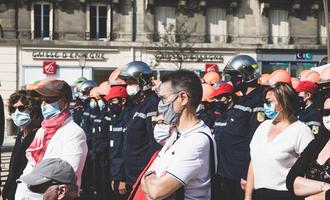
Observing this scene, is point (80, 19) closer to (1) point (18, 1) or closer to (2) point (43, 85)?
(1) point (18, 1)

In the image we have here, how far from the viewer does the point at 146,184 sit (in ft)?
12.1

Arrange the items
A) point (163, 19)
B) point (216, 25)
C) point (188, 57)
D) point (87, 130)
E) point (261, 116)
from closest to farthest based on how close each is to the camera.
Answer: point (261, 116)
point (87, 130)
point (188, 57)
point (163, 19)
point (216, 25)

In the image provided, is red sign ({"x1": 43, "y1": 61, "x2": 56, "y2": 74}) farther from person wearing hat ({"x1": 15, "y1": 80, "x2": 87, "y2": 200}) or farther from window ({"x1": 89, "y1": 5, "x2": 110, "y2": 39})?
person wearing hat ({"x1": 15, "y1": 80, "x2": 87, "y2": 200})

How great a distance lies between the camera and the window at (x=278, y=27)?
3378 centimetres

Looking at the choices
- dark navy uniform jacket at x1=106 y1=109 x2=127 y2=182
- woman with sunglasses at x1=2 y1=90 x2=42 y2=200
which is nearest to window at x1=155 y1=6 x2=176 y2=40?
dark navy uniform jacket at x1=106 y1=109 x2=127 y2=182

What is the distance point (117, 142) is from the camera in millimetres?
8250

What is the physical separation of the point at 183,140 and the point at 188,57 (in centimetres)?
2909

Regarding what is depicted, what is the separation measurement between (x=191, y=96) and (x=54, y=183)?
1071 millimetres

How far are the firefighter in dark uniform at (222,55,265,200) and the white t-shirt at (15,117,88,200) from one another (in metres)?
2.70

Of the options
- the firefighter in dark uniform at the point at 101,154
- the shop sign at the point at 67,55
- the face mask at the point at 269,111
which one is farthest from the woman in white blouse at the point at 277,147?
the shop sign at the point at 67,55

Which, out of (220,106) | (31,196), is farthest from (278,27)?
(31,196)

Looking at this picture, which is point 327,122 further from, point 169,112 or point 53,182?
point 53,182

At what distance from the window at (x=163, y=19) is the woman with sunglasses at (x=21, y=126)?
26474mm

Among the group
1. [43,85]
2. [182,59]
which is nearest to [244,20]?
[182,59]
